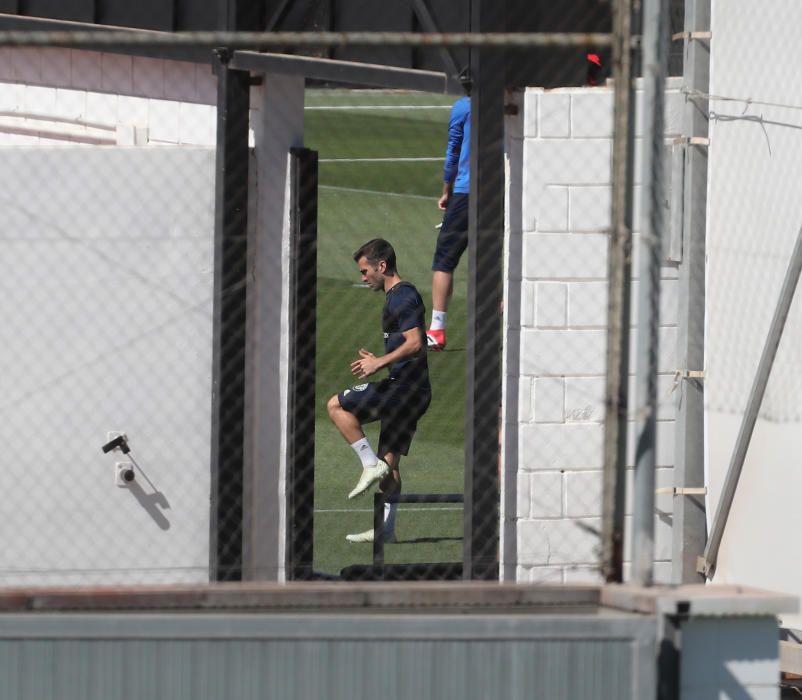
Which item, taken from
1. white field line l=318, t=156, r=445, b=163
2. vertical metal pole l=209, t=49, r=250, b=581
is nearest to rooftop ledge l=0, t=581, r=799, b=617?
vertical metal pole l=209, t=49, r=250, b=581

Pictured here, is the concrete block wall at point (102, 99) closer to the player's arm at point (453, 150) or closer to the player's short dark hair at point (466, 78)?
the player's arm at point (453, 150)

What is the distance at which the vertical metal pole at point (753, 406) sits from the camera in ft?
20.0

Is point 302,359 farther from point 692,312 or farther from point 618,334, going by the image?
point 618,334

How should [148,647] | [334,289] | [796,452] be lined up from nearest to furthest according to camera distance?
[148,647] → [796,452] → [334,289]

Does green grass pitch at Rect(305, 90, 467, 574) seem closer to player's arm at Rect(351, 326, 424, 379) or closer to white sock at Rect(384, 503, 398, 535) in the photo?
white sock at Rect(384, 503, 398, 535)

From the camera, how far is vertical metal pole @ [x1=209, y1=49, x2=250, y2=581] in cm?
673

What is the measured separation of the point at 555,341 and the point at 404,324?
125 centimetres

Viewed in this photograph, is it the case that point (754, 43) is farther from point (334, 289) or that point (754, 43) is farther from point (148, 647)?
point (334, 289)

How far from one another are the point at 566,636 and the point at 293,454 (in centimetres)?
316

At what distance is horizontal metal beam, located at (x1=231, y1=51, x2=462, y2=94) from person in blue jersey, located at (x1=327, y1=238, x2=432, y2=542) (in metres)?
1.20

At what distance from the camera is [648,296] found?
13.9 ft

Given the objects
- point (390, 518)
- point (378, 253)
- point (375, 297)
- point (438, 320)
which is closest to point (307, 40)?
point (378, 253)

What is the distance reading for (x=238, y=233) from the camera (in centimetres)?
681

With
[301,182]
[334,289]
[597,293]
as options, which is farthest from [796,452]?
[334,289]
